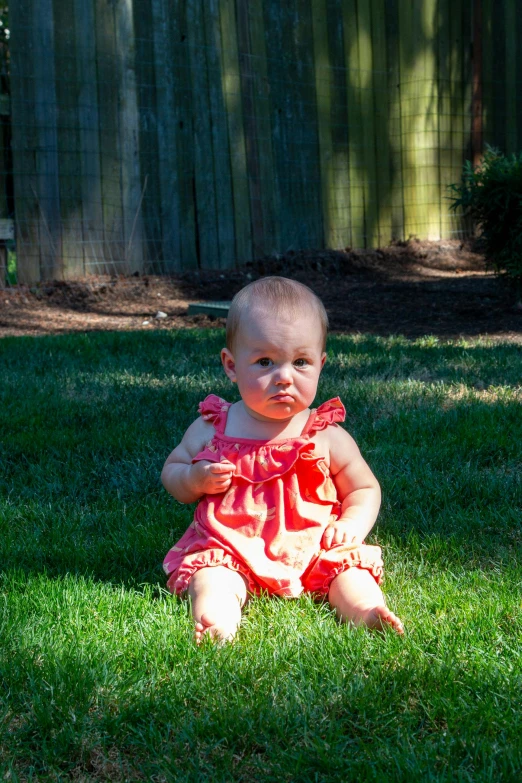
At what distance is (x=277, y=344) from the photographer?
Answer: 7.82ft

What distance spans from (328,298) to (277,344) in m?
5.50

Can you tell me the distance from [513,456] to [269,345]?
1.49 meters

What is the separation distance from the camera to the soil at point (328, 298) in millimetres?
6703

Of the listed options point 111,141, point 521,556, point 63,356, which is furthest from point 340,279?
point 521,556

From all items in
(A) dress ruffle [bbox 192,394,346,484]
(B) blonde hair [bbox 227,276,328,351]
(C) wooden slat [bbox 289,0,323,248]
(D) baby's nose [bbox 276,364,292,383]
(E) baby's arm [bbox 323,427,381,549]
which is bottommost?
(E) baby's arm [bbox 323,427,381,549]

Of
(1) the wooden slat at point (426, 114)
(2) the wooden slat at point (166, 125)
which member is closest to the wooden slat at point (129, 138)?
(2) the wooden slat at point (166, 125)

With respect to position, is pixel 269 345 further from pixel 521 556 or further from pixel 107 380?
pixel 107 380

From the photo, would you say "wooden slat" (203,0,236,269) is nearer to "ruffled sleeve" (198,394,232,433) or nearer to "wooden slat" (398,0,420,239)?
"wooden slat" (398,0,420,239)

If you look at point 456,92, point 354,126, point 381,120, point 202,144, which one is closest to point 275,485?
point 202,144

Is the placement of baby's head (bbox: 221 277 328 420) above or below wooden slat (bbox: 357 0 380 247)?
below

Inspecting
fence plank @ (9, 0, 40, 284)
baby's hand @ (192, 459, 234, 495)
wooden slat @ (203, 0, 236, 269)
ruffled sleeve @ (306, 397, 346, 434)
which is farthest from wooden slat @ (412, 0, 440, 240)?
baby's hand @ (192, 459, 234, 495)

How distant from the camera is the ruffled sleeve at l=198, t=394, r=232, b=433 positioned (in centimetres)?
259

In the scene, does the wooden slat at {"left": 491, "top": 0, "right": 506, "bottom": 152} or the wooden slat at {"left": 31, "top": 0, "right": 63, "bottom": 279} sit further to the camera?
the wooden slat at {"left": 491, "top": 0, "right": 506, "bottom": 152}

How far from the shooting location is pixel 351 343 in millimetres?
5645
